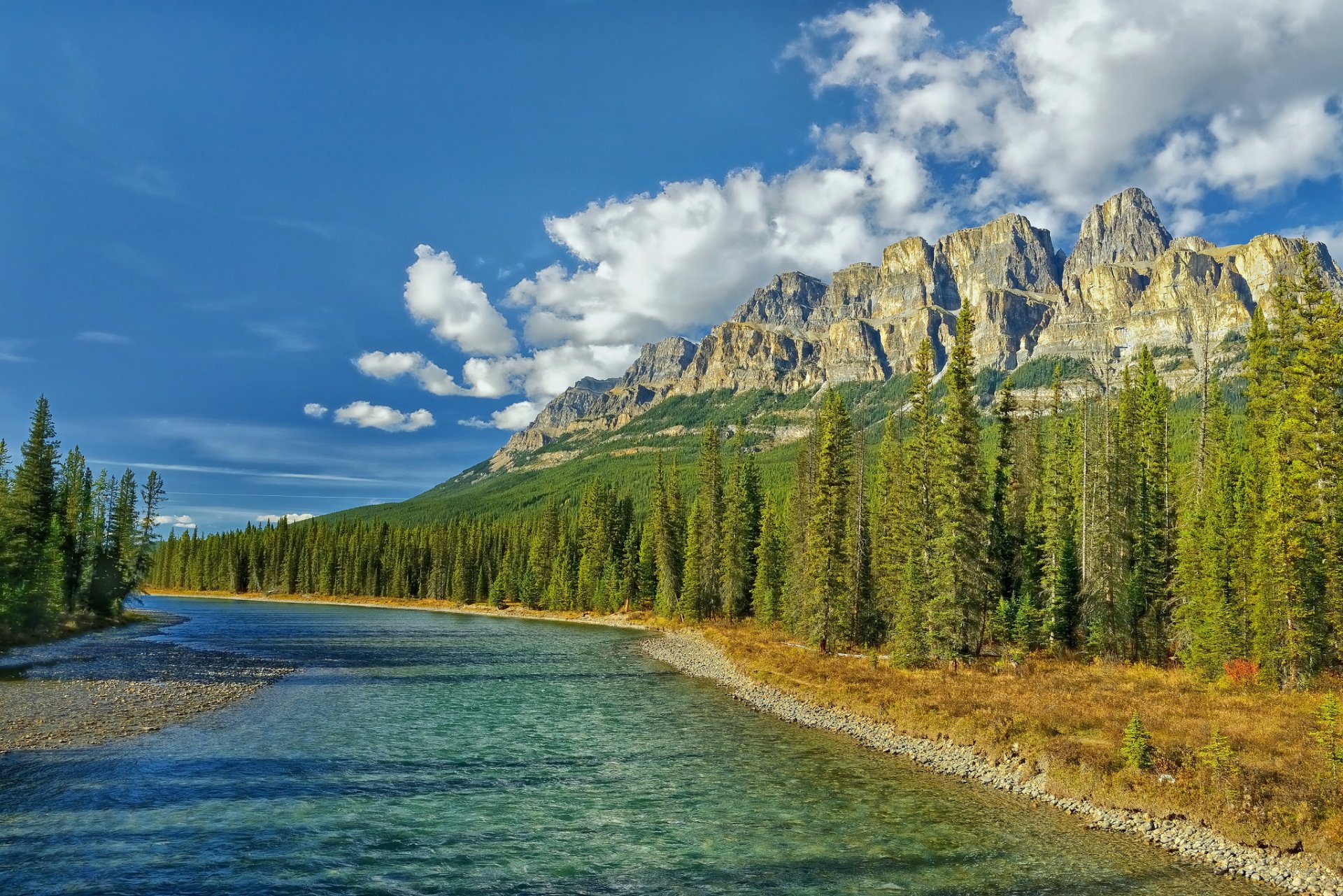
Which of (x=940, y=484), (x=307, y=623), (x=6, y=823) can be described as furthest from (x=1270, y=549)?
(x=307, y=623)

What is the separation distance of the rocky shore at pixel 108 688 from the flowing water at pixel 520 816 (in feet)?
6.03

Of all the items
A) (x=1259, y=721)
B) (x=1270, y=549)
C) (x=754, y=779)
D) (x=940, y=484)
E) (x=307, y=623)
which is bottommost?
A: (x=307, y=623)

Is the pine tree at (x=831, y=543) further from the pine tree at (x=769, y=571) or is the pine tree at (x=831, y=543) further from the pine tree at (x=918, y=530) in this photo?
the pine tree at (x=769, y=571)

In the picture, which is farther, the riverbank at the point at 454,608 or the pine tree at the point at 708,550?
the riverbank at the point at 454,608

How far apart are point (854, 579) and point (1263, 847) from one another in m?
37.0

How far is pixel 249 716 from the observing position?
28594 millimetres

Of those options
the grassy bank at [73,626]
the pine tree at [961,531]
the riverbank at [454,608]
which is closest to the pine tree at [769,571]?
the riverbank at [454,608]

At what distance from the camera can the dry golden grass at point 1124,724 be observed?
1659cm

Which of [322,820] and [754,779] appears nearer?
[322,820]

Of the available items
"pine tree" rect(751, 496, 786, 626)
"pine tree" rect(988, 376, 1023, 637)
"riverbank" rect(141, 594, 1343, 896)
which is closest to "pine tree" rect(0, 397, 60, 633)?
"riverbank" rect(141, 594, 1343, 896)

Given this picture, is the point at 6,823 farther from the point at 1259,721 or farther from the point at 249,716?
the point at 1259,721

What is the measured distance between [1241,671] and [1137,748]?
62.4ft

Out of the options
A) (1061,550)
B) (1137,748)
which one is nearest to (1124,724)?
(1137,748)

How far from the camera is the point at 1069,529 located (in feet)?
168
